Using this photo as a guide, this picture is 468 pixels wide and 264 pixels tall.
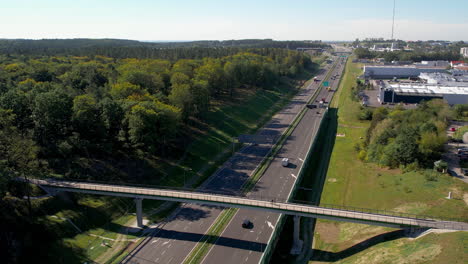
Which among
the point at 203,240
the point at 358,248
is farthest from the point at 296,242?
the point at 203,240

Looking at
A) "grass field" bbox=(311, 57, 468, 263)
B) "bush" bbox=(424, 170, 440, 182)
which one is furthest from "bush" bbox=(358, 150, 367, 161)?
"bush" bbox=(424, 170, 440, 182)

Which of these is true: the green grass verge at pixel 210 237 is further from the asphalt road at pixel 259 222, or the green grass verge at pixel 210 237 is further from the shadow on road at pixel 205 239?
the asphalt road at pixel 259 222

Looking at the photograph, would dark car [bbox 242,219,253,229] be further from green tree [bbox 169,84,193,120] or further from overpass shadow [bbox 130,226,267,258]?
green tree [bbox 169,84,193,120]

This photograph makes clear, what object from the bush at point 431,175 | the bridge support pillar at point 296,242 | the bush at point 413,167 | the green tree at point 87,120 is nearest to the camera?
the bridge support pillar at point 296,242

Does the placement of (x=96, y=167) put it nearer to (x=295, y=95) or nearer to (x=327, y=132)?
(x=327, y=132)

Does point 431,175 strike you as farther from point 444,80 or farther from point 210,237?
point 444,80

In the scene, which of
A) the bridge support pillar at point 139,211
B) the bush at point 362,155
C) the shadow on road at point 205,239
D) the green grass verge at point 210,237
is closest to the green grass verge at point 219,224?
the green grass verge at point 210,237
